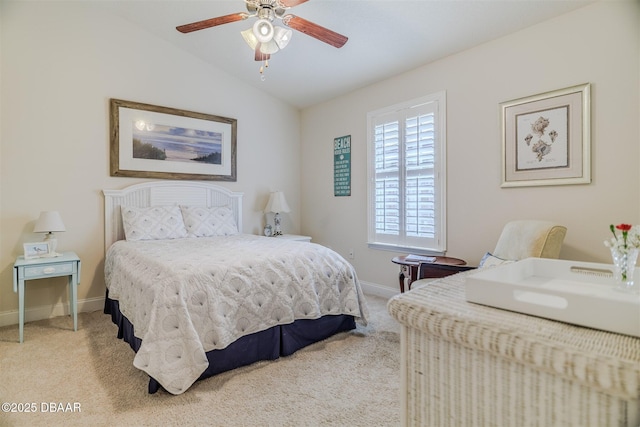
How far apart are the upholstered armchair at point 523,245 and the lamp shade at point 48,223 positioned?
320 cm

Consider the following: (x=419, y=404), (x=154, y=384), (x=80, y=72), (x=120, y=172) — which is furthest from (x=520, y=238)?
(x=80, y=72)

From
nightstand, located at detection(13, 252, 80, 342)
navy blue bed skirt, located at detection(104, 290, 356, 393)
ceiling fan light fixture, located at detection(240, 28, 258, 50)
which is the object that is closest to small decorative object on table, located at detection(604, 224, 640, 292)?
navy blue bed skirt, located at detection(104, 290, 356, 393)

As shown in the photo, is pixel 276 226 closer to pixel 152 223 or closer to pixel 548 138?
pixel 152 223

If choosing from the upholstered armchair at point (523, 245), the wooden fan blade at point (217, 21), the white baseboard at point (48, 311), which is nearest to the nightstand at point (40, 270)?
the white baseboard at point (48, 311)

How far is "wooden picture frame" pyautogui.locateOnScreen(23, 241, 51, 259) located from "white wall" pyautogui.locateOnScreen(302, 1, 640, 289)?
314 cm

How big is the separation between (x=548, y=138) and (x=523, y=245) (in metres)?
0.95

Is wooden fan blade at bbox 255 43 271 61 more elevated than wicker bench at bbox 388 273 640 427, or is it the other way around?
wooden fan blade at bbox 255 43 271 61

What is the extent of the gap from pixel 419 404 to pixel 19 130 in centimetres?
405

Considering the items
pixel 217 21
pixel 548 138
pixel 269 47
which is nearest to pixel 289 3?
pixel 269 47

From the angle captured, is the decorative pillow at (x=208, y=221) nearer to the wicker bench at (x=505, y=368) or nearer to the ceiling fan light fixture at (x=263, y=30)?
the ceiling fan light fixture at (x=263, y=30)

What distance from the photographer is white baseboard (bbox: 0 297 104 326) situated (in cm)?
311

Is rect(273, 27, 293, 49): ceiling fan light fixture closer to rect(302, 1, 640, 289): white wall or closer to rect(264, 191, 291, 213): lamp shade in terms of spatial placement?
rect(302, 1, 640, 289): white wall

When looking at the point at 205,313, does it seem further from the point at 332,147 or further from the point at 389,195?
the point at 332,147

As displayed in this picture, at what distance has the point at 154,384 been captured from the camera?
75.3 inches
